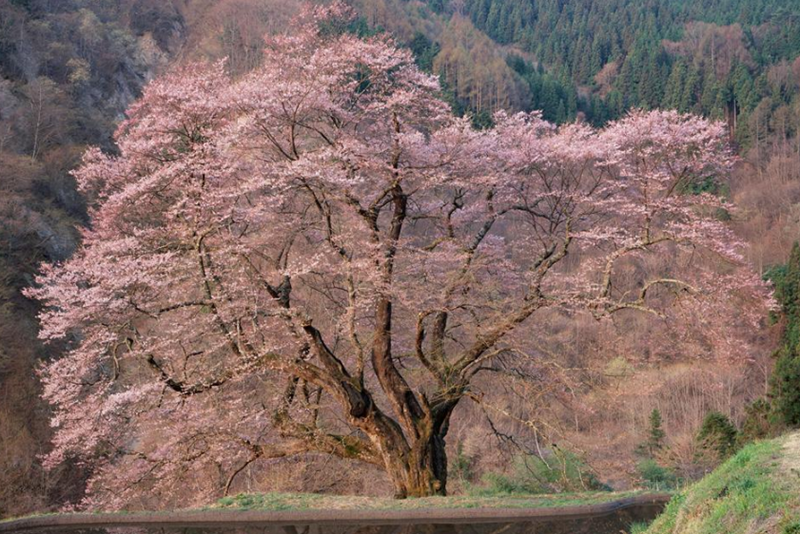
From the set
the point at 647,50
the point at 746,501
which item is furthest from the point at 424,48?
the point at 746,501

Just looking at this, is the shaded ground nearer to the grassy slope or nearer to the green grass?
the green grass

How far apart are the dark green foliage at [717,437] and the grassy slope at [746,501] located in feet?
43.9

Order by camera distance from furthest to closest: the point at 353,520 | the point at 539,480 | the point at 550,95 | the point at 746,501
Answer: the point at 550,95
the point at 539,480
the point at 353,520
the point at 746,501

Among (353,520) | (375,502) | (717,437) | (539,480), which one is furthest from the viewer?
(717,437)

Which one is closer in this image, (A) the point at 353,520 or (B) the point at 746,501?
(B) the point at 746,501

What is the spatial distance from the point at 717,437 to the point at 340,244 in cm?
1387

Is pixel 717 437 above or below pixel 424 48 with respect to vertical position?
below

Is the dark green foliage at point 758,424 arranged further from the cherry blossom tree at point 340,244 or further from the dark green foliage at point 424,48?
the dark green foliage at point 424,48

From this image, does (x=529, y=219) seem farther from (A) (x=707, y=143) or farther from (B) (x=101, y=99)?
(B) (x=101, y=99)

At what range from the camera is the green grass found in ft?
25.2

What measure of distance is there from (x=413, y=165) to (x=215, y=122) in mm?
2727

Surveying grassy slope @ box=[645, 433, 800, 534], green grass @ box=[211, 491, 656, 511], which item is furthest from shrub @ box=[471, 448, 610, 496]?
grassy slope @ box=[645, 433, 800, 534]

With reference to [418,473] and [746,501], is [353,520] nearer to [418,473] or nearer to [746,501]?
[418,473]

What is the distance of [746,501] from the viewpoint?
4211 millimetres
